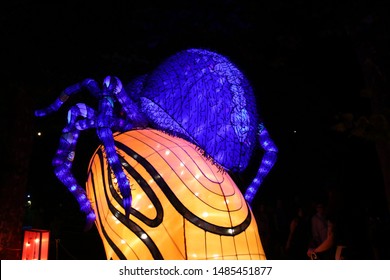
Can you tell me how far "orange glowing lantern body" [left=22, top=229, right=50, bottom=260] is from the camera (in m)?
6.20

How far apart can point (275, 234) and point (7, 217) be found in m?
5.50

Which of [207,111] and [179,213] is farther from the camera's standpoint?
[207,111]

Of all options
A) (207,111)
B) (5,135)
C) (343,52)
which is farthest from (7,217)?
(343,52)

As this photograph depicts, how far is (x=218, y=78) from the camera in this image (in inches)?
167

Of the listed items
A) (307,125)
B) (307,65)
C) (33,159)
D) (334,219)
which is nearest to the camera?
(334,219)

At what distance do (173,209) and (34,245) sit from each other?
3171 millimetres

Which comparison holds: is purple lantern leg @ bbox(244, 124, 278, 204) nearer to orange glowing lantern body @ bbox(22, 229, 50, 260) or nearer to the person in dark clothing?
orange glowing lantern body @ bbox(22, 229, 50, 260)

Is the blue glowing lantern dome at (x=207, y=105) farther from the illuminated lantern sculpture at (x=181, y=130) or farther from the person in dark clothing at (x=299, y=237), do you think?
the person in dark clothing at (x=299, y=237)

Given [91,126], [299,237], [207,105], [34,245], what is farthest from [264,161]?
[299,237]

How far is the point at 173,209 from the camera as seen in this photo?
3889 mm

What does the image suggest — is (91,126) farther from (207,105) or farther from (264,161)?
(264,161)

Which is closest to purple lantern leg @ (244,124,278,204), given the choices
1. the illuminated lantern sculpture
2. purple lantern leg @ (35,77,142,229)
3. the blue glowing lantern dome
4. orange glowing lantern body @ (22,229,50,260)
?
the illuminated lantern sculpture
